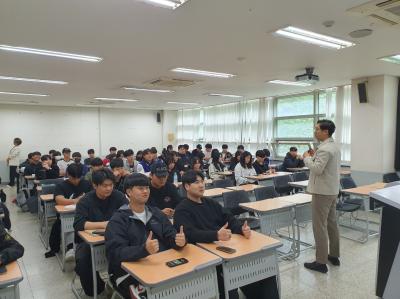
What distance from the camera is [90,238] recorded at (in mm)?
2711

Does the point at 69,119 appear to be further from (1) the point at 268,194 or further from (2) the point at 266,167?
(1) the point at 268,194

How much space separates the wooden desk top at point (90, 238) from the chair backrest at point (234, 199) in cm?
205

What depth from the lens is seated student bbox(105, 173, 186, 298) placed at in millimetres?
2096

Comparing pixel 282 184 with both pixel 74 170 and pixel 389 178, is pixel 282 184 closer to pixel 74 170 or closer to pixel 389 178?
pixel 389 178

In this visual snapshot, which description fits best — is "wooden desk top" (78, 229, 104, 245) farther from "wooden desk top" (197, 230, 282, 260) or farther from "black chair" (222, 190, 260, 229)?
"black chair" (222, 190, 260, 229)

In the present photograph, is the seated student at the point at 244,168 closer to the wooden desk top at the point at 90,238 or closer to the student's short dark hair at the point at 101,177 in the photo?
the student's short dark hair at the point at 101,177

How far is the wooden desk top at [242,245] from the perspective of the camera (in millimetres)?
2270

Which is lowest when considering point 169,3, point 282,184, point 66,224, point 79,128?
point 66,224

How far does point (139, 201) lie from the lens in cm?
245

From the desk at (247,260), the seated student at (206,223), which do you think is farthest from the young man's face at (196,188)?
the desk at (247,260)

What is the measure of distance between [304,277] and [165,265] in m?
2.10

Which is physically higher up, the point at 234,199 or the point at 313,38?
the point at 313,38

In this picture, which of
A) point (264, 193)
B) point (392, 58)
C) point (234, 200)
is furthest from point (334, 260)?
point (392, 58)

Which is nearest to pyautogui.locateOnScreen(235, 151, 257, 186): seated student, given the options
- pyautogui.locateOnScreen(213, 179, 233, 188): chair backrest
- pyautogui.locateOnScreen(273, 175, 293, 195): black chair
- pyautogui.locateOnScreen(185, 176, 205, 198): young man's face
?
pyautogui.locateOnScreen(273, 175, 293, 195): black chair
